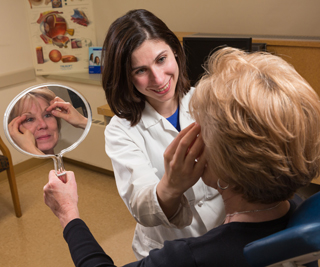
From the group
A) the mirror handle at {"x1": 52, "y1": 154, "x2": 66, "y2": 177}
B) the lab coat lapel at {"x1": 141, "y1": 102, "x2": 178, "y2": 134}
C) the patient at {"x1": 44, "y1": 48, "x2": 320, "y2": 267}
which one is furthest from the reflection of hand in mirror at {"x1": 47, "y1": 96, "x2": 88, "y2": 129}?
the patient at {"x1": 44, "y1": 48, "x2": 320, "y2": 267}

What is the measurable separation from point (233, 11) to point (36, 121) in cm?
198

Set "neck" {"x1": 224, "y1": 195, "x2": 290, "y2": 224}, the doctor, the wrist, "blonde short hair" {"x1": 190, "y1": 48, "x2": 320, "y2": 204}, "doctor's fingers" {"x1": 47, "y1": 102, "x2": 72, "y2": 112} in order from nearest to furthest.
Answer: "blonde short hair" {"x1": 190, "y1": 48, "x2": 320, "y2": 204} < "neck" {"x1": 224, "y1": 195, "x2": 290, "y2": 224} < the wrist < "doctor's fingers" {"x1": 47, "y1": 102, "x2": 72, "y2": 112} < the doctor

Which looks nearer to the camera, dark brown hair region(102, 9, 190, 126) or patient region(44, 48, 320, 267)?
patient region(44, 48, 320, 267)

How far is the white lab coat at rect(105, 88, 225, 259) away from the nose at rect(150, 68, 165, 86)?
0.43 feet

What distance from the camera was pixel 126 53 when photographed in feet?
4.00

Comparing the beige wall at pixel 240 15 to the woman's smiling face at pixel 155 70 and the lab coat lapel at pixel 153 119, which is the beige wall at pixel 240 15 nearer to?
the woman's smiling face at pixel 155 70

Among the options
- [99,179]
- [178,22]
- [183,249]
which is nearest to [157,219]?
[183,249]

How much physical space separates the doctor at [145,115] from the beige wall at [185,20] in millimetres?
1338

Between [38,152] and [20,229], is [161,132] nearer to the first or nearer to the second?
[38,152]

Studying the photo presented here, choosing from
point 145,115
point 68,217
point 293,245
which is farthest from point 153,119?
point 293,245

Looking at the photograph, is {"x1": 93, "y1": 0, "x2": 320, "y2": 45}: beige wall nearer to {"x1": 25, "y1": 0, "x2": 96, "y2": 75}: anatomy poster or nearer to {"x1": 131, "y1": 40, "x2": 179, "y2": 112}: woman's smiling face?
{"x1": 25, "y1": 0, "x2": 96, "y2": 75}: anatomy poster

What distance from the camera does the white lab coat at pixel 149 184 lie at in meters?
1.07

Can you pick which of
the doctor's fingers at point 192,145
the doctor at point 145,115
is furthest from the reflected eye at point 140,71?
the doctor's fingers at point 192,145

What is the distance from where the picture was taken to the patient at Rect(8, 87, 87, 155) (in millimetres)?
1014
